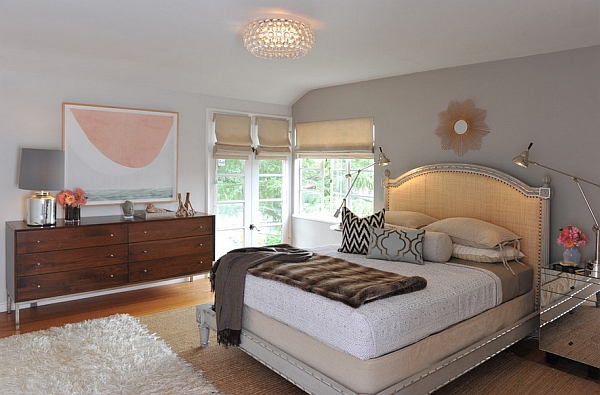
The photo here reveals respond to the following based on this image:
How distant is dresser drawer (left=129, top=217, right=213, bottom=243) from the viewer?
432cm

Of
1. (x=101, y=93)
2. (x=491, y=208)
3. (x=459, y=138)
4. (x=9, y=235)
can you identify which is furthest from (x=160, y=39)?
(x=491, y=208)

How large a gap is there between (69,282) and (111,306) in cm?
50

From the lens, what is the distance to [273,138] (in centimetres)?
579

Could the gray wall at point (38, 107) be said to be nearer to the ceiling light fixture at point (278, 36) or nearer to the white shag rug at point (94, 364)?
the white shag rug at point (94, 364)

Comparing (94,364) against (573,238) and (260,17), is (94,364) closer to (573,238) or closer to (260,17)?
(260,17)

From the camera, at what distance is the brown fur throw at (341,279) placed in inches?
97.3

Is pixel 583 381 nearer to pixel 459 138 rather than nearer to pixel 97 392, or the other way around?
pixel 459 138

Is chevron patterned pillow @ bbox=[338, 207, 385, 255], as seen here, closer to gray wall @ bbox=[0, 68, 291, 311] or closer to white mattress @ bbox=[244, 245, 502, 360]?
white mattress @ bbox=[244, 245, 502, 360]

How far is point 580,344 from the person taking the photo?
9.86ft

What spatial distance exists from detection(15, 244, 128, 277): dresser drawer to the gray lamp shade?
1.89ft

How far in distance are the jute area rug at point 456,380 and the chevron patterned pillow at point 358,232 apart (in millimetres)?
1236

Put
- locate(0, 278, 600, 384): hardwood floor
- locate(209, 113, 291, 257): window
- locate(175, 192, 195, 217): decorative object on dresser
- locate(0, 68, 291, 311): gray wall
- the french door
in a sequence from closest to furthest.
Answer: locate(0, 278, 600, 384): hardwood floor
locate(0, 68, 291, 311): gray wall
locate(175, 192, 195, 217): decorative object on dresser
locate(209, 113, 291, 257): window
the french door

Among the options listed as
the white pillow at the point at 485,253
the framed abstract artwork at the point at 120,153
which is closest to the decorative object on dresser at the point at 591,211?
the white pillow at the point at 485,253

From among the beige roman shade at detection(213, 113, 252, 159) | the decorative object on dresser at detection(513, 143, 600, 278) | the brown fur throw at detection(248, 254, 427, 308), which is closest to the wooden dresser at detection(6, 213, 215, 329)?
the beige roman shade at detection(213, 113, 252, 159)
